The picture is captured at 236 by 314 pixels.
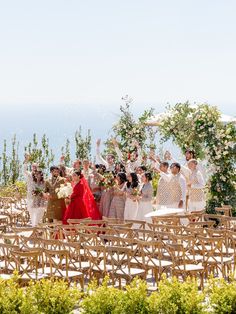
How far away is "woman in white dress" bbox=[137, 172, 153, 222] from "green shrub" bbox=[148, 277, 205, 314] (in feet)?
25.4

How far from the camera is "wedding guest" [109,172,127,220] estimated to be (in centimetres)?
1792

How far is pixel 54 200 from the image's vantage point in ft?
61.1

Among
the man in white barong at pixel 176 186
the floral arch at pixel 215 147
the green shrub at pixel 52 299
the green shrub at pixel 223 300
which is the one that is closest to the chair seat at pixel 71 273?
the green shrub at pixel 52 299

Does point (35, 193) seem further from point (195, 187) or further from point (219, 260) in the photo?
point (219, 260)

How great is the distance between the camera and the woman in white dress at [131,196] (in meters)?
17.7

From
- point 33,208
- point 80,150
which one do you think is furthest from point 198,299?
point 80,150

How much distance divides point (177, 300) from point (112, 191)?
28.1ft

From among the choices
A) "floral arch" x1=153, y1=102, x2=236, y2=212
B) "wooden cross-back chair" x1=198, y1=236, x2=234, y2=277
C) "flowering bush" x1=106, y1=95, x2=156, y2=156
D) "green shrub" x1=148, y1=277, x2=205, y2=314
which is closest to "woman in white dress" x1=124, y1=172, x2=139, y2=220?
"floral arch" x1=153, y1=102, x2=236, y2=212

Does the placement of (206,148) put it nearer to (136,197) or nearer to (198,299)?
(136,197)

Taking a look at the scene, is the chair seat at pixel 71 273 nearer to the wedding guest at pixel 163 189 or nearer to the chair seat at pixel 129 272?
the chair seat at pixel 129 272

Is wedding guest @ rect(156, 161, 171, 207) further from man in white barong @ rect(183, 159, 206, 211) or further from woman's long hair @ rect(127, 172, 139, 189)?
woman's long hair @ rect(127, 172, 139, 189)

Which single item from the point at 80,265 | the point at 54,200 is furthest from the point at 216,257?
the point at 54,200

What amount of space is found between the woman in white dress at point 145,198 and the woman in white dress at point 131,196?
4.1 inches

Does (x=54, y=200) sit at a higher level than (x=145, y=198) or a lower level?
lower
